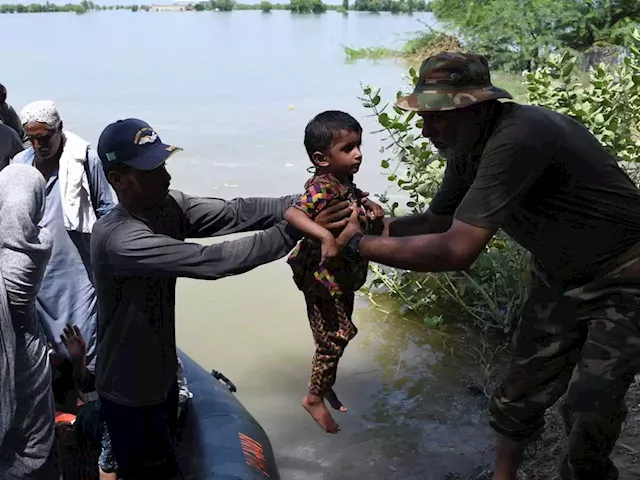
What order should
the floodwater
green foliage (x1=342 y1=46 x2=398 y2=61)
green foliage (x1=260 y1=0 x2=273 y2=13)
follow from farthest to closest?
green foliage (x1=260 y1=0 x2=273 y2=13) → green foliage (x1=342 y1=46 x2=398 y2=61) → the floodwater

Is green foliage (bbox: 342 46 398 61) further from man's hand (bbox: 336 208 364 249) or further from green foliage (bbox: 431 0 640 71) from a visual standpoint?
man's hand (bbox: 336 208 364 249)

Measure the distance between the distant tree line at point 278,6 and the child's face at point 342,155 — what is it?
44.9 m

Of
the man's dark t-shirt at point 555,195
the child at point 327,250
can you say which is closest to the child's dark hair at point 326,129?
the child at point 327,250

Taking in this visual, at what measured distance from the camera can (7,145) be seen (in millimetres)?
4102

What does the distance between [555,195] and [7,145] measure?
3.06 meters

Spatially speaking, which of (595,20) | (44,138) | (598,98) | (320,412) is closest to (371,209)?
(320,412)

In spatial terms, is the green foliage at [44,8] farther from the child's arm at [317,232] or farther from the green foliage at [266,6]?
the child's arm at [317,232]

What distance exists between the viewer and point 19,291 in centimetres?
255

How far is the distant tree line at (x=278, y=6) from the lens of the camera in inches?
1944

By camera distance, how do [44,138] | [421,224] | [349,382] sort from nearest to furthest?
[421,224] < [44,138] < [349,382]

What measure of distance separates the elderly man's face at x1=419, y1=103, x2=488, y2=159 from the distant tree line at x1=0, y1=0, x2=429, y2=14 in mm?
44800

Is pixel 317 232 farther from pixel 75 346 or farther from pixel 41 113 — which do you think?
pixel 41 113

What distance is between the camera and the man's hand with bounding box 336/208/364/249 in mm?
2426

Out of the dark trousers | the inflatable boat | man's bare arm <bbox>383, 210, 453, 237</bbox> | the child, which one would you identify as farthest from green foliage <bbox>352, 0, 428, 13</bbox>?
the dark trousers
